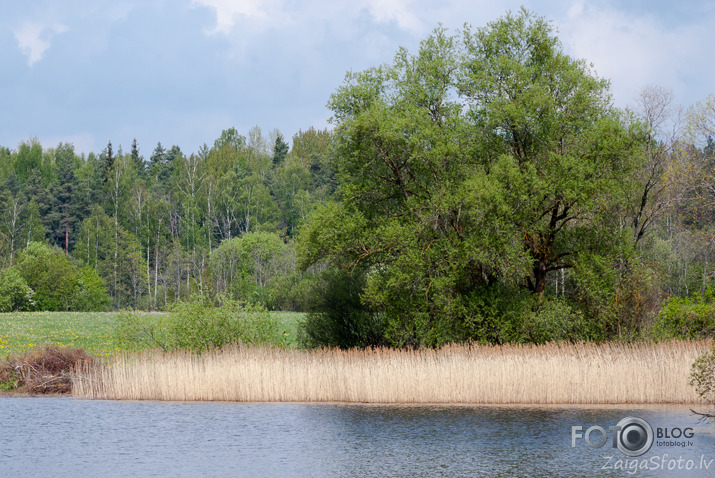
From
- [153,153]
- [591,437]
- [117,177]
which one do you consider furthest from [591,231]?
[153,153]

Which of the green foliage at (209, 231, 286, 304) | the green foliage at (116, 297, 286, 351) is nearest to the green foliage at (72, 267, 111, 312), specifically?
the green foliage at (209, 231, 286, 304)

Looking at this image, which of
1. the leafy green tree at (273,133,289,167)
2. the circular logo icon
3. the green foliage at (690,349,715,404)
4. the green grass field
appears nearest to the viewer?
the circular logo icon

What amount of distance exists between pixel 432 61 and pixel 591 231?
9723 millimetres

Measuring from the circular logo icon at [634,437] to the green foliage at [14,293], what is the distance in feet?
210

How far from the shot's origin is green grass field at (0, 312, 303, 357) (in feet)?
136

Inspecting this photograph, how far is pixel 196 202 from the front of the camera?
105500 millimetres

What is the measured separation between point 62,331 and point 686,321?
119 feet

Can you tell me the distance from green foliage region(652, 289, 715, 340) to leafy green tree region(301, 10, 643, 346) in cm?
315

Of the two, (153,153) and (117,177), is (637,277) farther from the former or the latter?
(153,153)

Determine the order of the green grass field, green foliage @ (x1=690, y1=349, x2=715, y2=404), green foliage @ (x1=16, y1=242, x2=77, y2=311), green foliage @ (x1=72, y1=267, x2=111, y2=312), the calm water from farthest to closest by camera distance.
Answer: green foliage @ (x1=72, y1=267, x2=111, y2=312) → green foliage @ (x1=16, y1=242, x2=77, y2=311) → the green grass field → green foliage @ (x1=690, y1=349, x2=715, y2=404) → the calm water

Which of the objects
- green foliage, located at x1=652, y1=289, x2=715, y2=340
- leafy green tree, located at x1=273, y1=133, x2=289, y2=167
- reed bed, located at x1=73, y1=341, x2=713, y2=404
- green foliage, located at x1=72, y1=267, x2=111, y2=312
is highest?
leafy green tree, located at x1=273, y1=133, x2=289, y2=167

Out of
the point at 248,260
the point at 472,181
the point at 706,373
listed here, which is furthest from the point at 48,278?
the point at 706,373

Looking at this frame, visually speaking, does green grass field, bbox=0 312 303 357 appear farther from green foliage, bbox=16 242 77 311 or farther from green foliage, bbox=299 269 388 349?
green foliage, bbox=16 242 77 311

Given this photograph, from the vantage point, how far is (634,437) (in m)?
17.9
